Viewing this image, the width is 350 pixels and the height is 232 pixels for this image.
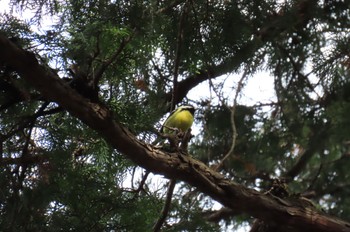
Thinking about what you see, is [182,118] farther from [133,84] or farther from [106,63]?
[106,63]

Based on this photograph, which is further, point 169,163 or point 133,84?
point 133,84

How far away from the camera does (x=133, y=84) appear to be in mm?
2635

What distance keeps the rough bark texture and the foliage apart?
78 mm

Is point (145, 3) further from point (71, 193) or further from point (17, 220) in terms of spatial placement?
point (17, 220)

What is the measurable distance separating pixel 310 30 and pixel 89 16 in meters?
1.46

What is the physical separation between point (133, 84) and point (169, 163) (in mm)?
603

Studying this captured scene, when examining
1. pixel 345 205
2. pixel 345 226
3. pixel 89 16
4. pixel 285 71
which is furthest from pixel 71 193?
pixel 345 205

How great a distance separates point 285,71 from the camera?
10.6 ft

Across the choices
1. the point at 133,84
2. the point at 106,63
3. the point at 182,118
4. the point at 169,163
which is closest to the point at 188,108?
the point at 182,118

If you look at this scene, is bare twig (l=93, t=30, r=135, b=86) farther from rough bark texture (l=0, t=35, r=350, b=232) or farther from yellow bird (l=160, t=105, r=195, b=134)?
yellow bird (l=160, t=105, r=195, b=134)

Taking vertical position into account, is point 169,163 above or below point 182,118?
below

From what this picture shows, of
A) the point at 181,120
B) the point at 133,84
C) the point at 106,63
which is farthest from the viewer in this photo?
the point at 181,120

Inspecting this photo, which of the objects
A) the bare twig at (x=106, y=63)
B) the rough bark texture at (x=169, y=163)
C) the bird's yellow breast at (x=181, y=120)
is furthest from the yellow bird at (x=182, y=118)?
the bare twig at (x=106, y=63)

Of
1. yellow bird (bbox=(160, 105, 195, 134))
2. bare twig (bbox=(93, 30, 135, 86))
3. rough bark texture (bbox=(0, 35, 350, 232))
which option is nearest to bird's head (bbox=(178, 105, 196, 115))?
yellow bird (bbox=(160, 105, 195, 134))
